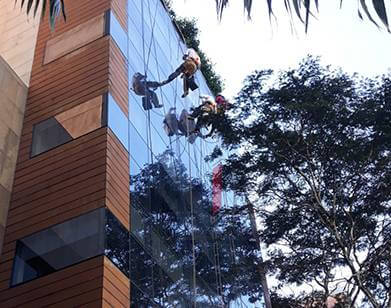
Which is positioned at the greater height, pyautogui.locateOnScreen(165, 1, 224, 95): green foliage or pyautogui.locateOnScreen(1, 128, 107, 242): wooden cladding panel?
pyautogui.locateOnScreen(165, 1, 224, 95): green foliage

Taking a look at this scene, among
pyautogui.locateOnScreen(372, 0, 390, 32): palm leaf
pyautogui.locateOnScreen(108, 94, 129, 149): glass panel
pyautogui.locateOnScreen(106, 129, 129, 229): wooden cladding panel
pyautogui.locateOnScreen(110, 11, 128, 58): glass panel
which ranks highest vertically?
pyautogui.locateOnScreen(110, 11, 128, 58): glass panel

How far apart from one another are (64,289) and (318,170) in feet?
20.4

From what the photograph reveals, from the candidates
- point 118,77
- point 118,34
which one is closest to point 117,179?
point 118,77

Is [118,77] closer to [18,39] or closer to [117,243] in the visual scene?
[117,243]

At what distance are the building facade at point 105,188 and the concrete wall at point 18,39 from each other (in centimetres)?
28

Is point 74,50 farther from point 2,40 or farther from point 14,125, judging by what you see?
point 2,40

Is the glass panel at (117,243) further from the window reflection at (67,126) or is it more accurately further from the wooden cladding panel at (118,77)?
the wooden cladding panel at (118,77)

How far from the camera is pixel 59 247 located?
8.66m

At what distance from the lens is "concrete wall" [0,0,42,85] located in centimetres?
1241

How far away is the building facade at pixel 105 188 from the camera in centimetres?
836

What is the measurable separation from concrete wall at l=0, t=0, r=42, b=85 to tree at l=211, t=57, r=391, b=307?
15.7ft

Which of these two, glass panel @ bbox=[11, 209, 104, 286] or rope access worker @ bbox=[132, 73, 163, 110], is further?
rope access worker @ bbox=[132, 73, 163, 110]

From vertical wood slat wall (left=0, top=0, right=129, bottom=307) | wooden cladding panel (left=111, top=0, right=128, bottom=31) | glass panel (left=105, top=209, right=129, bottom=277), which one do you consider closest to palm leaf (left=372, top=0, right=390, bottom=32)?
vertical wood slat wall (left=0, top=0, right=129, bottom=307)

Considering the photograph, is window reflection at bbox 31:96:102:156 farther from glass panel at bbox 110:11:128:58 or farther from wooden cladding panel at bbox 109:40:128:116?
glass panel at bbox 110:11:128:58
